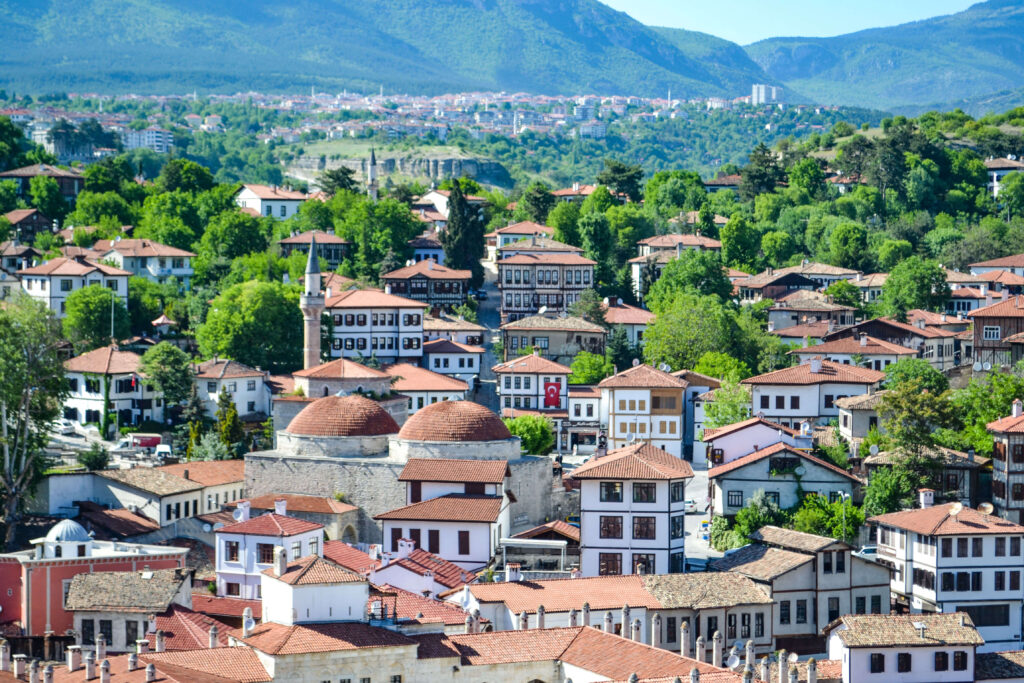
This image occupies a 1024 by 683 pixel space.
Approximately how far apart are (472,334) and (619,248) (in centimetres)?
1687

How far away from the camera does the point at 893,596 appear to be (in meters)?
53.8

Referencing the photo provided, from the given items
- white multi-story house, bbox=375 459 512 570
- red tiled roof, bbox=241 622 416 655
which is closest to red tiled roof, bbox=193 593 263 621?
white multi-story house, bbox=375 459 512 570

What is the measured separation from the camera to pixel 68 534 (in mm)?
52656

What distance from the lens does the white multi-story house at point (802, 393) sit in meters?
71.2

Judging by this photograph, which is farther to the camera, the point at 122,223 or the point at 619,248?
the point at 122,223

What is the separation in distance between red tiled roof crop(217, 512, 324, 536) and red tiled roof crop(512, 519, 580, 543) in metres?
7.14

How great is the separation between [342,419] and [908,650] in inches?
1005

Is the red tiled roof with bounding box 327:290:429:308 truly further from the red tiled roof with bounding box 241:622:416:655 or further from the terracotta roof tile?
the terracotta roof tile

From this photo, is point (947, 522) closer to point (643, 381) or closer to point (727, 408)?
point (727, 408)

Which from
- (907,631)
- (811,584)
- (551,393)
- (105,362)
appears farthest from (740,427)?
(105,362)

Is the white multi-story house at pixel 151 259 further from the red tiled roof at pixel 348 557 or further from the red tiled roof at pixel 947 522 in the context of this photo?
the red tiled roof at pixel 947 522

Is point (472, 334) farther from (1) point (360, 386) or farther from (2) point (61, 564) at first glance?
(2) point (61, 564)

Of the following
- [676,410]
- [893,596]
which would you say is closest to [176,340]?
[676,410]

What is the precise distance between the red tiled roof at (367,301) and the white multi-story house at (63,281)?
1076 cm
